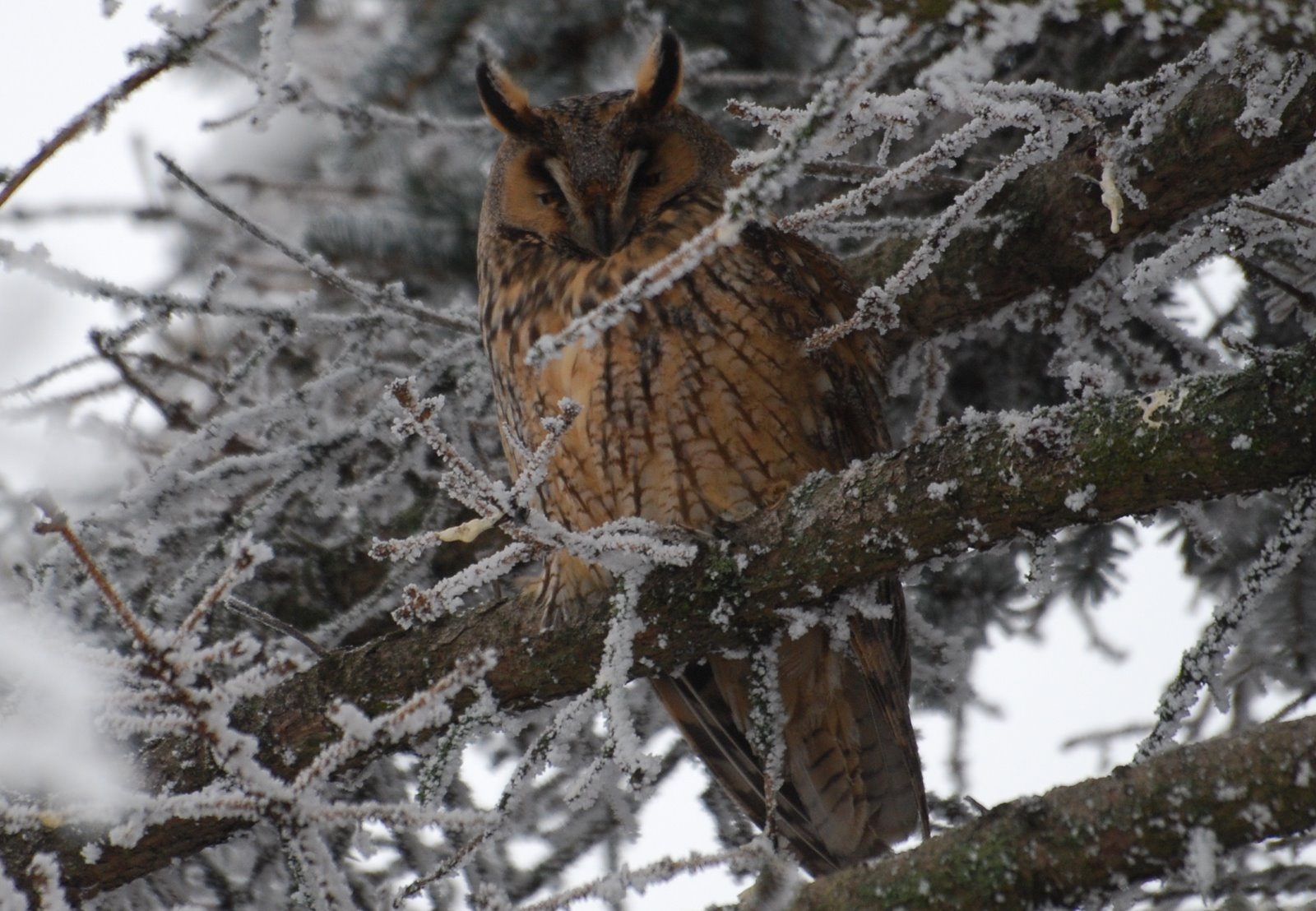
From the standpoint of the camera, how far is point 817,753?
2219 mm

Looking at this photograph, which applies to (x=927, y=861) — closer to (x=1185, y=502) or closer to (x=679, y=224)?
(x=1185, y=502)

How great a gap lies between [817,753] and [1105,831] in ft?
3.50

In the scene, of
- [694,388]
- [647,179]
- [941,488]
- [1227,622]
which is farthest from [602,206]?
[1227,622]

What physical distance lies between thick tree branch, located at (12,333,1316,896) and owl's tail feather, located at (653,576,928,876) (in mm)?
467

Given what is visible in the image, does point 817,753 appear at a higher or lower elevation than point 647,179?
lower

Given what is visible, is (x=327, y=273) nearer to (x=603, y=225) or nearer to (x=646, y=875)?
(x=603, y=225)

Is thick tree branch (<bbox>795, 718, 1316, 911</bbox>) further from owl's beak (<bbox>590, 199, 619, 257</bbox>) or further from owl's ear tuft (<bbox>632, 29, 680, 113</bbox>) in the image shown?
owl's ear tuft (<bbox>632, 29, 680, 113</bbox>)

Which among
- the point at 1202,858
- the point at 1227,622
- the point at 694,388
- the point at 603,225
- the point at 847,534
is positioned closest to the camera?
the point at 1202,858

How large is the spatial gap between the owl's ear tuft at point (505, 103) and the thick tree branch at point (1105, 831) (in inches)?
59.1

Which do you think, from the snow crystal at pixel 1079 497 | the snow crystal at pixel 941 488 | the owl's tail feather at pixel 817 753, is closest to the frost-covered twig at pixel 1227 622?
the snow crystal at pixel 1079 497

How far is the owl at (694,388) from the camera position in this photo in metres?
1.95

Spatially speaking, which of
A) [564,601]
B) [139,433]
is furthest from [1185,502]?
[139,433]

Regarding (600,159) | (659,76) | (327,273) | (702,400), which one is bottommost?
(702,400)

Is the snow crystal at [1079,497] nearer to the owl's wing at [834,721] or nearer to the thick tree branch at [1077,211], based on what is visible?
the thick tree branch at [1077,211]
